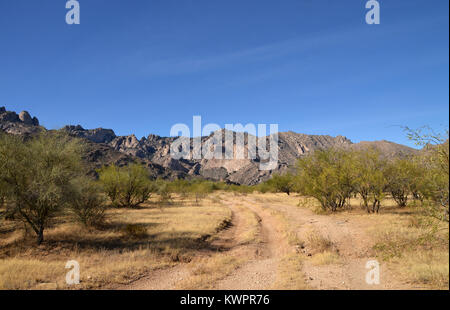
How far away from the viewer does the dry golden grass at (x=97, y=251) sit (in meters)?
7.88

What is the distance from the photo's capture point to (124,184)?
30.4m

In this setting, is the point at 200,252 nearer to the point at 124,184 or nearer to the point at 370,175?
the point at 370,175

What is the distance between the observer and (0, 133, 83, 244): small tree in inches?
449

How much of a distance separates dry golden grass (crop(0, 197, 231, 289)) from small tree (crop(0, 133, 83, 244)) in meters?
1.54

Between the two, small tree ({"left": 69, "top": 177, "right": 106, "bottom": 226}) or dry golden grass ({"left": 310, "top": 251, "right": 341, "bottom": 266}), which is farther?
small tree ({"left": 69, "top": 177, "right": 106, "bottom": 226})

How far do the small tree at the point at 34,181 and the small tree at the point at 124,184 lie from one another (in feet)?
51.6

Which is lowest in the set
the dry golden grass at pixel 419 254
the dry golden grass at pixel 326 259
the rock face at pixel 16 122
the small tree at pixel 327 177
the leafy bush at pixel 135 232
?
the leafy bush at pixel 135 232

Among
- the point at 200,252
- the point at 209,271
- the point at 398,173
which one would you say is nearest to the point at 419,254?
the point at 209,271


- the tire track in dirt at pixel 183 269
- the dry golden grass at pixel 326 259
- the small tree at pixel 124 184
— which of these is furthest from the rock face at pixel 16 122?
the dry golden grass at pixel 326 259

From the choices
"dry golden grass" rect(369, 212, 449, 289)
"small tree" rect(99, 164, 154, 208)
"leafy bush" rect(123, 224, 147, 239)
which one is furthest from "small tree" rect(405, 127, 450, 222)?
"small tree" rect(99, 164, 154, 208)

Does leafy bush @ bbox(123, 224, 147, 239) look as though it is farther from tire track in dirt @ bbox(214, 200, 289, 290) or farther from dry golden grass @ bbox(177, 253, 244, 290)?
tire track in dirt @ bbox(214, 200, 289, 290)

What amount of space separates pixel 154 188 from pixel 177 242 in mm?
24864

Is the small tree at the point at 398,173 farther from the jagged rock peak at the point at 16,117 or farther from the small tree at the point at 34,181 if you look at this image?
the jagged rock peak at the point at 16,117
